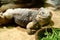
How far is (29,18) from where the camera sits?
2.16 meters

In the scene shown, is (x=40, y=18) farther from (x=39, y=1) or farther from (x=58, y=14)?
(x=39, y=1)

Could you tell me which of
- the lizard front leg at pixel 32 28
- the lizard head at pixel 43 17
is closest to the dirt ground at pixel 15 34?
the lizard front leg at pixel 32 28

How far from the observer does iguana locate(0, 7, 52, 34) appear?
2031mm

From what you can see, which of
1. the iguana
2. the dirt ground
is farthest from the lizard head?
the dirt ground

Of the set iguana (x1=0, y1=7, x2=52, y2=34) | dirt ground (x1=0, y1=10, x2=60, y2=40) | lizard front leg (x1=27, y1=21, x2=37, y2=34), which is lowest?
dirt ground (x1=0, y1=10, x2=60, y2=40)

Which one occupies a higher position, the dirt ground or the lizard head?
the lizard head

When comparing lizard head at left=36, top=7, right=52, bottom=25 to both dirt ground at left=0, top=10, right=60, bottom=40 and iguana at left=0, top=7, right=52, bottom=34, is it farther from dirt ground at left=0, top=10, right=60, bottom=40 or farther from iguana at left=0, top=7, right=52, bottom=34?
dirt ground at left=0, top=10, right=60, bottom=40

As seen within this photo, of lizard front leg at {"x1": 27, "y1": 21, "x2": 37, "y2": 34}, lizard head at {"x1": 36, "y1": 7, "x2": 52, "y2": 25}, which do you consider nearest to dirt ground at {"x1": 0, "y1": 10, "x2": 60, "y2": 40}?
lizard front leg at {"x1": 27, "y1": 21, "x2": 37, "y2": 34}

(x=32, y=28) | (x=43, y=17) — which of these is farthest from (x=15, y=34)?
(x=43, y=17)

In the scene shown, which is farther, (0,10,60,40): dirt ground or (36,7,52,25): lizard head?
(36,7,52,25): lizard head

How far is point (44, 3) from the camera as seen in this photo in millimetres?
3104

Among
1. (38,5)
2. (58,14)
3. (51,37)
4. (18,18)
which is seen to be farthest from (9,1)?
(51,37)

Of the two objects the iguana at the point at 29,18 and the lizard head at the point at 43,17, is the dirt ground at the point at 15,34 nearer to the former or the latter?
the iguana at the point at 29,18

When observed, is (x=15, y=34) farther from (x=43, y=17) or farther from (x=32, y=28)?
(x=43, y=17)
